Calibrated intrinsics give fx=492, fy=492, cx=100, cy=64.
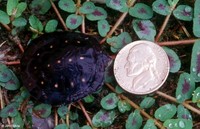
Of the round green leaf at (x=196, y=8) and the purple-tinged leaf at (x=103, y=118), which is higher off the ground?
the round green leaf at (x=196, y=8)

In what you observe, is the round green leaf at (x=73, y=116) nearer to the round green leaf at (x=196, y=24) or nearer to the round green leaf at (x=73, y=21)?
the round green leaf at (x=73, y=21)

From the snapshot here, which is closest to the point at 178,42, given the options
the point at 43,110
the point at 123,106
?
the point at 123,106

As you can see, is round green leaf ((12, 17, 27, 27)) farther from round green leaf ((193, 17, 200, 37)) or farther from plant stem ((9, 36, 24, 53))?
round green leaf ((193, 17, 200, 37))

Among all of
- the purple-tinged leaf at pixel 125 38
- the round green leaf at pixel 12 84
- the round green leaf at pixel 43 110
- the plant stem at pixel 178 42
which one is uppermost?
the purple-tinged leaf at pixel 125 38

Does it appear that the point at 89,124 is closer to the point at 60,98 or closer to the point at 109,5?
the point at 60,98

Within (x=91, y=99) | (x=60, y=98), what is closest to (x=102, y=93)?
(x=91, y=99)

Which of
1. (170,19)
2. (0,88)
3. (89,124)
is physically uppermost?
(170,19)

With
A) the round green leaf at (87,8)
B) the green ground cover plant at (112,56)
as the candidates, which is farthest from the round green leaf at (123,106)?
the round green leaf at (87,8)

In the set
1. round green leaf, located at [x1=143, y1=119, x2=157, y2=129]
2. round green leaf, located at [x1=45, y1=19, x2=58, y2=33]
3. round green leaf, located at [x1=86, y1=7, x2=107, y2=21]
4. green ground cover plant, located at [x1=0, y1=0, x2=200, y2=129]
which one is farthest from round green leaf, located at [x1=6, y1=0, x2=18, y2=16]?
round green leaf, located at [x1=143, y1=119, x2=157, y2=129]
